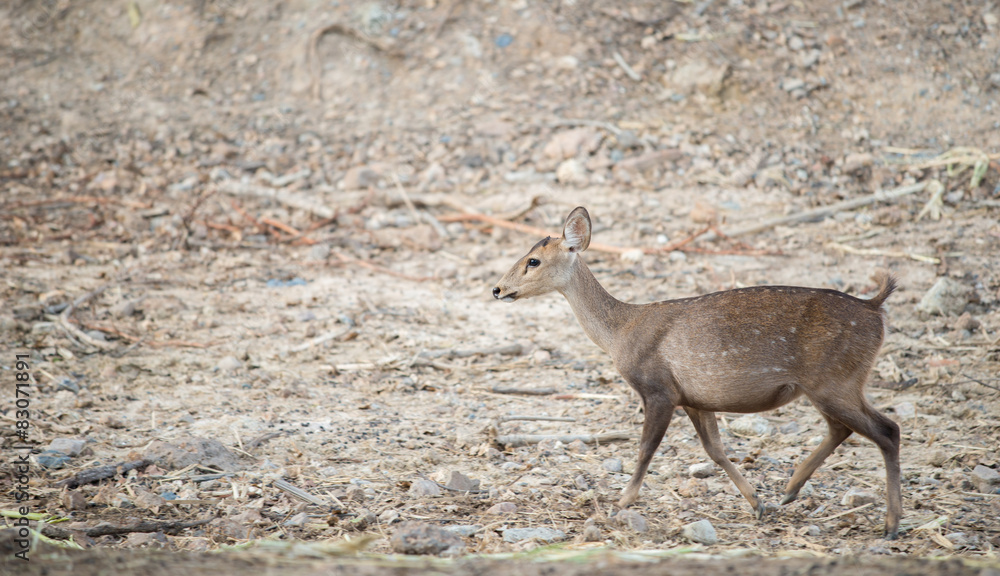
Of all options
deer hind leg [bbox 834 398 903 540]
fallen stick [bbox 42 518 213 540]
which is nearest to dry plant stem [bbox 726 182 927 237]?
deer hind leg [bbox 834 398 903 540]

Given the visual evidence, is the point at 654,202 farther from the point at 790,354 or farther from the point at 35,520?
the point at 35,520

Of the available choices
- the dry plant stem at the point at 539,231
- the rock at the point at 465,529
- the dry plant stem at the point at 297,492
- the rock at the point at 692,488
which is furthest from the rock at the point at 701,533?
the dry plant stem at the point at 539,231

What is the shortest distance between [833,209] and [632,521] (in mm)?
6466

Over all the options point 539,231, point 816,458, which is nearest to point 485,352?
point 539,231

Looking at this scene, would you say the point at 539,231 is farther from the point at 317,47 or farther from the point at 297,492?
the point at 317,47

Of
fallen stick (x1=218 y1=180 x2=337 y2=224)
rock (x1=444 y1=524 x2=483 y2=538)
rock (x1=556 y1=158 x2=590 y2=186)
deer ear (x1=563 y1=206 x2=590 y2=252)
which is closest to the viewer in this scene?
rock (x1=444 y1=524 x2=483 y2=538)

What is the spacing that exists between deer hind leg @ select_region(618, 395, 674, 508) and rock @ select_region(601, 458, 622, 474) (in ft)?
1.60

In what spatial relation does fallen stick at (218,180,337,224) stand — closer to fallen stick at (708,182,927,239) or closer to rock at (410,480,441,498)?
fallen stick at (708,182,927,239)

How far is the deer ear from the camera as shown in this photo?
542 cm

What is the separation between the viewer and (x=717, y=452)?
16.2ft

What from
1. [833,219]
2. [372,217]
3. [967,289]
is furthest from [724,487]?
[372,217]

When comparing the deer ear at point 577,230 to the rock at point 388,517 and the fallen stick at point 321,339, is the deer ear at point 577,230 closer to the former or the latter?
the rock at point 388,517

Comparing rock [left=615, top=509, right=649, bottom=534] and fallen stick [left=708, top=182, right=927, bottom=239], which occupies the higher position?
fallen stick [left=708, top=182, right=927, bottom=239]

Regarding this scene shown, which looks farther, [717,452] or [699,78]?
[699,78]
